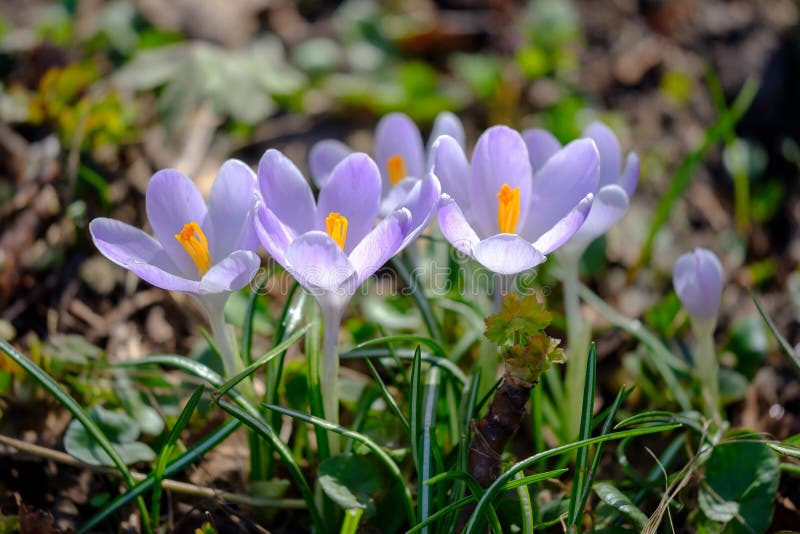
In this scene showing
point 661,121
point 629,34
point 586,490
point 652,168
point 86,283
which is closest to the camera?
point 586,490

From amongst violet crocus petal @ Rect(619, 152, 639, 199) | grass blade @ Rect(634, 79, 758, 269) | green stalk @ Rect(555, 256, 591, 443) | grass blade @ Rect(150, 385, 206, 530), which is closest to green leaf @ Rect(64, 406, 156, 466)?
grass blade @ Rect(150, 385, 206, 530)

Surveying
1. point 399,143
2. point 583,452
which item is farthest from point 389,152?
point 583,452

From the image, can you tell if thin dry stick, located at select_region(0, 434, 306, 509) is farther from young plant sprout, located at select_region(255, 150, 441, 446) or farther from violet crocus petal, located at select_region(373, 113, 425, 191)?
violet crocus petal, located at select_region(373, 113, 425, 191)

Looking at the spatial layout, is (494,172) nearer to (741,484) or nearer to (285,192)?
(285,192)

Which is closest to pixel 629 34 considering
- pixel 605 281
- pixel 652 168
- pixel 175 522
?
pixel 652 168

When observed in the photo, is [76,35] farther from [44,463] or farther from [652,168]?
[652,168]
